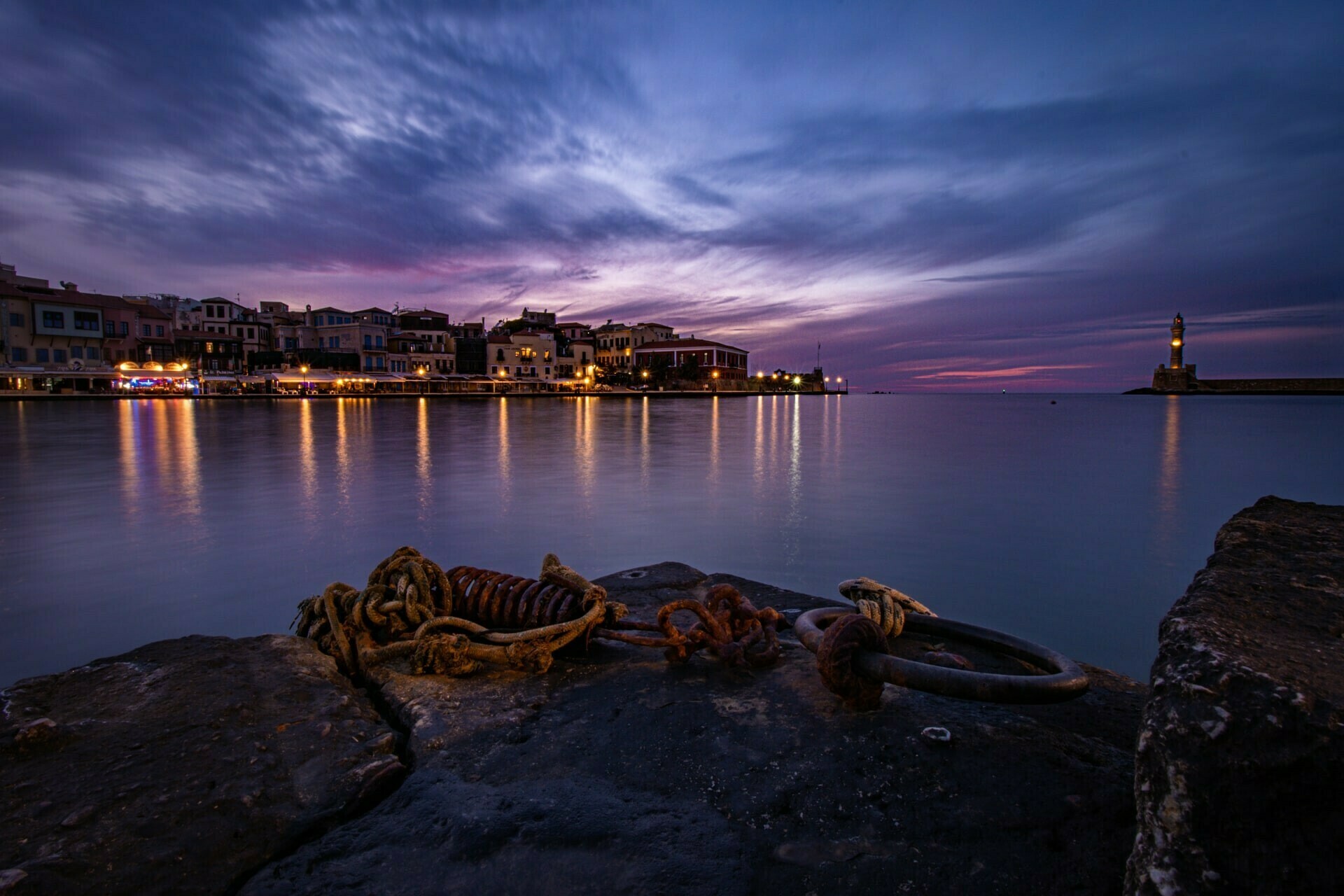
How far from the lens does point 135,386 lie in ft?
177

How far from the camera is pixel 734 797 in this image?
5.97 feet

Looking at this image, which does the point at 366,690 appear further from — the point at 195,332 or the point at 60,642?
the point at 195,332

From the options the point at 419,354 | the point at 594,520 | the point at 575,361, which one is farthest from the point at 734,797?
the point at 575,361

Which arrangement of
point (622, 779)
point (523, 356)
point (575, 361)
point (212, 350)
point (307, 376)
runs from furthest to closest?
point (575, 361) < point (523, 356) < point (212, 350) < point (307, 376) < point (622, 779)

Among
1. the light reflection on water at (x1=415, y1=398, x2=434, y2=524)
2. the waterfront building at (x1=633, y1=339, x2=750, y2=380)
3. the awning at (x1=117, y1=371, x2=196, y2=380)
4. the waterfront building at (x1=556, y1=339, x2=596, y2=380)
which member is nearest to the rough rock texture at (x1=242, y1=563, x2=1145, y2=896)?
the light reflection on water at (x1=415, y1=398, x2=434, y2=524)

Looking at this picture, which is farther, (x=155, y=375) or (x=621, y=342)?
(x=621, y=342)

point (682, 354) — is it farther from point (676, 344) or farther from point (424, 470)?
point (424, 470)

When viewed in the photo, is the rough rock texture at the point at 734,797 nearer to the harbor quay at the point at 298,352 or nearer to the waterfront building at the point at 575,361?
the harbor quay at the point at 298,352

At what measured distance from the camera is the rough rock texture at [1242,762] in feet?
3.41

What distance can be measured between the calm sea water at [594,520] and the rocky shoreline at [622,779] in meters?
2.90

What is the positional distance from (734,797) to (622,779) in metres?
0.38

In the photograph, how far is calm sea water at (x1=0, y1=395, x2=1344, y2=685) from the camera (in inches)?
209

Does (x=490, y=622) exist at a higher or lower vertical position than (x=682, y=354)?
lower

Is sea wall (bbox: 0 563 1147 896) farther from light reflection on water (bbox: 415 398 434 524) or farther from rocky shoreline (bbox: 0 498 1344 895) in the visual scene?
light reflection on water (bbox: 415 398 434 524)
